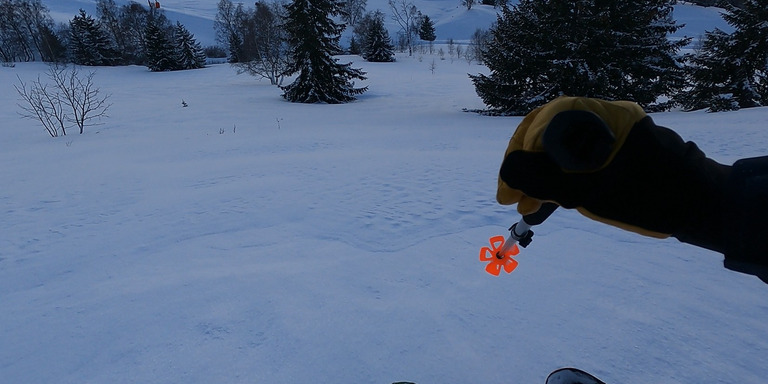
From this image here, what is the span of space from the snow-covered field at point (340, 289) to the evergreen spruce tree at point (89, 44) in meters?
Result: 43.6

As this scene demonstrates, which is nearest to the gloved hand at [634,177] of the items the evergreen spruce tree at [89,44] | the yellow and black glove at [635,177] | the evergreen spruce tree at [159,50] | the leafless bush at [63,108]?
the yellow and black glove at [635,177]

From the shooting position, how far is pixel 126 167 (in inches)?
251

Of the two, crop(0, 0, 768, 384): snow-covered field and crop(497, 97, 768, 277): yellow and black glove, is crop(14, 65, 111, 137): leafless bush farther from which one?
crop(497, 97, 768, 277): yellow and black glove

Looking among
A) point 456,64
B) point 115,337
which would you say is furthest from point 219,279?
point 456,64

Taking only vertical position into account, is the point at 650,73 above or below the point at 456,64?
below

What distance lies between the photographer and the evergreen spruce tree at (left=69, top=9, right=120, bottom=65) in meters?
37.5

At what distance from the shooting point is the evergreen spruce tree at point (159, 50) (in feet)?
114

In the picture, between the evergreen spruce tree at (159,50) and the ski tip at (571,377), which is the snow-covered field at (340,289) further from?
the evergreen spruce tree at (159,50)

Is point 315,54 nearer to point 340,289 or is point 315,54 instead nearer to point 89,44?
point 340,289

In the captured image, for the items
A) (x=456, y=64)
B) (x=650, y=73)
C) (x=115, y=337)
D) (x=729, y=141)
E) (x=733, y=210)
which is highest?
(x=456, y=64)

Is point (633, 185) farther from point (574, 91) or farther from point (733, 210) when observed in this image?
point (574, 91)

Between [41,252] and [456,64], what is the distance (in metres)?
38.4

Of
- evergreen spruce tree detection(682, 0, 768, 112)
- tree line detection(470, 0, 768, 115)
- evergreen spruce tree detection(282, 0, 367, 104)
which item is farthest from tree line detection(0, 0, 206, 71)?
evergreen spruce tree detection(682, 0, 768, 112)

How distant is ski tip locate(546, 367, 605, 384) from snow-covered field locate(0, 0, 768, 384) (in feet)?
0.46
